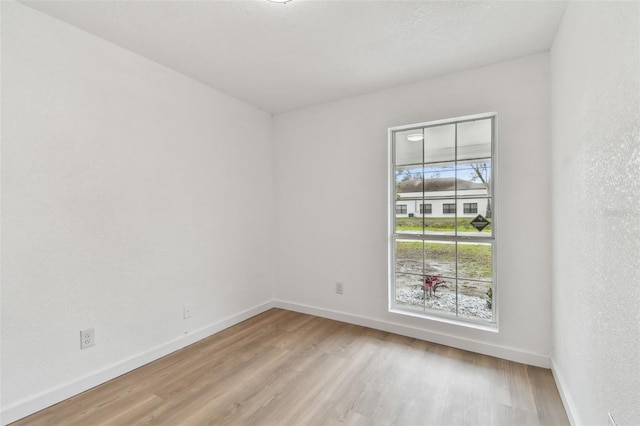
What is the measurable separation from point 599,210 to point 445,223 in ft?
4.98

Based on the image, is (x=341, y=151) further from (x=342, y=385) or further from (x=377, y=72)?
(x=342, y=385)

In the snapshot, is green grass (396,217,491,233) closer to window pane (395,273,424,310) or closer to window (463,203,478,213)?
window (463,203,478,213)

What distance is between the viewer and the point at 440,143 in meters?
2.87

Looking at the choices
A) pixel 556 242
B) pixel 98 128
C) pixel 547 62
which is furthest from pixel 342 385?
pixel 547 62

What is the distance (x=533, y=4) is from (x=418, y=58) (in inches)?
31.7

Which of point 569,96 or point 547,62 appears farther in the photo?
point 547,62

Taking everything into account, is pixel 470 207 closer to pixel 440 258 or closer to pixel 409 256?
pixel 440 258

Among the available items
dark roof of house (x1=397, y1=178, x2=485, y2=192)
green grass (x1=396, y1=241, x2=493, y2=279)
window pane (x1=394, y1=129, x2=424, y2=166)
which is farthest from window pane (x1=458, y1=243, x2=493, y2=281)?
window pane (x1=394, y1=129, x2=424, y2=166)

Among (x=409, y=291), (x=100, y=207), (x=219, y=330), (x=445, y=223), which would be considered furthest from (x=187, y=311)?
(x=445, y=223)

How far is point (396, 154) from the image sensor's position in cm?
312

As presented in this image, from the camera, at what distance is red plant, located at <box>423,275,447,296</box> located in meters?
2.87

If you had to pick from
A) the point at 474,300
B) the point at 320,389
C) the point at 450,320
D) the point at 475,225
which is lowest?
the point at 320,389

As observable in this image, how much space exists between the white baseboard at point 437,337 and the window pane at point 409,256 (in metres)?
0.58

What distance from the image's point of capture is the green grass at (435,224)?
108 inches
